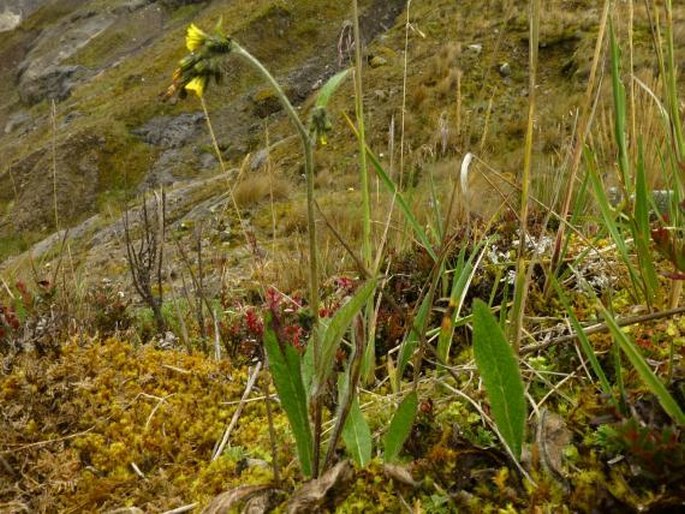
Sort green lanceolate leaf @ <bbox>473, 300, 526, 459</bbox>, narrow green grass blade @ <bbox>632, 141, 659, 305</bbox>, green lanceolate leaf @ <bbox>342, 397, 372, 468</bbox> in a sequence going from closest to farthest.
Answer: green lanceolate leaf @ <bbox>473, 300, 526, 459</bbox> < green lanceolate leaf @ <bbox>342, 397, 372, 468</bbox> < narrow green grass blade @ <bbox>632, 141, 659, 305</bbox>

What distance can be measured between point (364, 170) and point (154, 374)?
79 cm

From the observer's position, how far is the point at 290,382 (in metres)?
0.91

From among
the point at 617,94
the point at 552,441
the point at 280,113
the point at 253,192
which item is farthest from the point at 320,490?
the point at 280,113

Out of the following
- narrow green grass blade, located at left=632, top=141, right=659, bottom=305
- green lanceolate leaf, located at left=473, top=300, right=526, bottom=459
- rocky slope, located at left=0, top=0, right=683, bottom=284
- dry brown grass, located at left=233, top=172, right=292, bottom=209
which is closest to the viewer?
Result: green lanceolate leaf, located at left=473, top=300, right=526, bottom=459

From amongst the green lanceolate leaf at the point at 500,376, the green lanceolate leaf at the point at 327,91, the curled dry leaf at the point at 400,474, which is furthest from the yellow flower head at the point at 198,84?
the curled dry leaf at the point at 400,474

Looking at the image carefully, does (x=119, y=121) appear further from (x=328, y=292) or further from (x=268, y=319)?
(x=268, y=319)

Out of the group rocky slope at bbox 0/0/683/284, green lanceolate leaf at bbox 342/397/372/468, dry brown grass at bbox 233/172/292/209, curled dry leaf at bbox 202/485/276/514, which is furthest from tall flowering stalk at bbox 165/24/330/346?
dry brown grass at bbox 233/172/292/209

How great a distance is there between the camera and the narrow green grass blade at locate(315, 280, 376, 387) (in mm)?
787

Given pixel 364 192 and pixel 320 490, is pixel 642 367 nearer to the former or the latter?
pixel 320 490

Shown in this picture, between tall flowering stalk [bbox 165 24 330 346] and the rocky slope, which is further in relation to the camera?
the rocky slope

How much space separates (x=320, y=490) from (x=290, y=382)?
18cm

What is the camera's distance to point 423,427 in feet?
3.59

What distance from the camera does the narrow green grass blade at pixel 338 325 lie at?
787mm

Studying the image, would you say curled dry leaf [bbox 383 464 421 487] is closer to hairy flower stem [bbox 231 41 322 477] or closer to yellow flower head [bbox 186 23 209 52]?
hairy flower stem [bbox 231 41 322 477]
